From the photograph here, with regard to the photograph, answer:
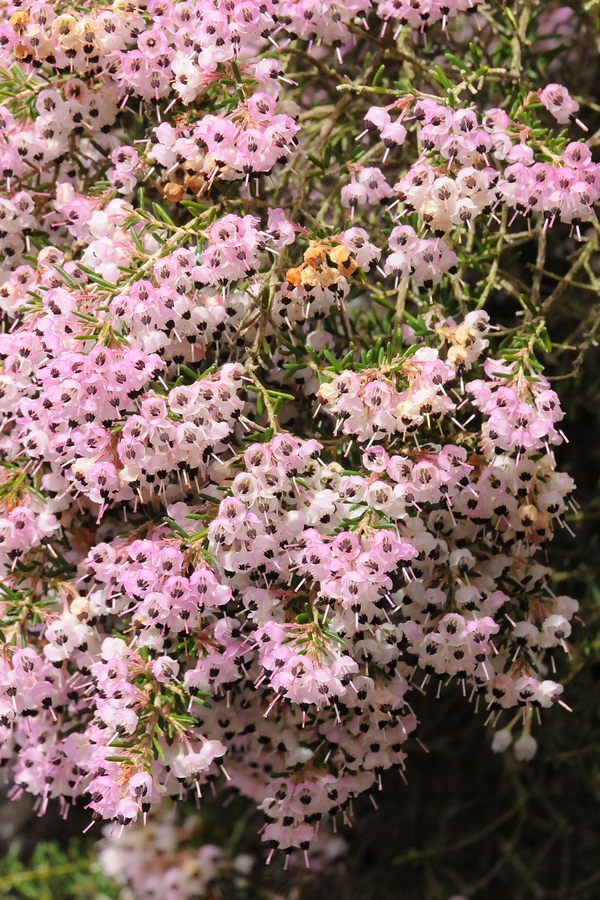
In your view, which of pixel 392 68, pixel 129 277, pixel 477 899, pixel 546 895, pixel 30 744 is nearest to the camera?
pixel 129 277

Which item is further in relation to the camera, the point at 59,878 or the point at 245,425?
the point at 59,878

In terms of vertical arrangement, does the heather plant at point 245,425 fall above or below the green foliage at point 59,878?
above

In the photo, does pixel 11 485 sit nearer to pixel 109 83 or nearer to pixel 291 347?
pixel 291 347

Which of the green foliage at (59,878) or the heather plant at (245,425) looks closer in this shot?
the heather plant at (245,425)

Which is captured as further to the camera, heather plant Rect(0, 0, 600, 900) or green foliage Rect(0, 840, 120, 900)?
green foliage Rect(0, 840, 120, 900)

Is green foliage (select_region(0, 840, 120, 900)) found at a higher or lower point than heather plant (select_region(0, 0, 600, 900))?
lower

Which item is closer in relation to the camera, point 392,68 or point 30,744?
point 30,744

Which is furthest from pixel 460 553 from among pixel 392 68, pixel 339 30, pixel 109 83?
pixel 392 68

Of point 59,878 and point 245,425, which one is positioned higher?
point 245,425
